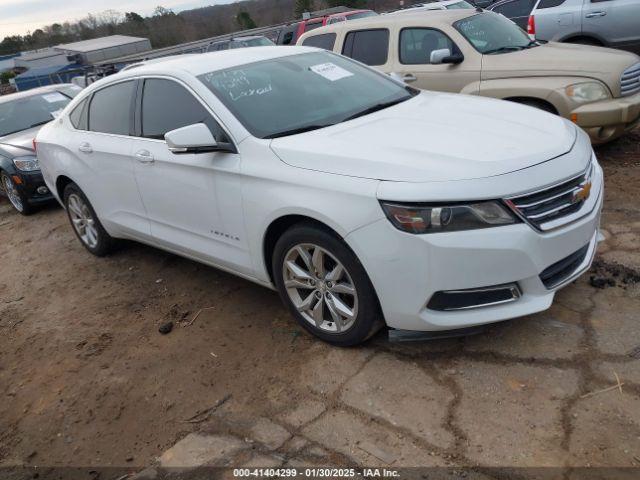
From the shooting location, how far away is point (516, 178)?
2697 millimetres

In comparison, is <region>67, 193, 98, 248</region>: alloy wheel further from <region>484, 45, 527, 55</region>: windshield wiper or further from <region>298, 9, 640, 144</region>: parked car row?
<region>484, 45, 527, 55</region>: windshield wiper

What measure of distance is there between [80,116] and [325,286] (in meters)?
3.14

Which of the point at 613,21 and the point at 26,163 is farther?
the point at 613,21

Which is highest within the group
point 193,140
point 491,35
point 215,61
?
point 215,61

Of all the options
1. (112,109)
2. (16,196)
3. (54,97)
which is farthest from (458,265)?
(54,97)

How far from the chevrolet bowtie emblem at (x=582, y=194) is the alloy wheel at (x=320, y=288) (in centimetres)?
125

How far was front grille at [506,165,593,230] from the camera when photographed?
270 centimetres

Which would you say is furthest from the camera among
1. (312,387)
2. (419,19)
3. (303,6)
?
(303,6)

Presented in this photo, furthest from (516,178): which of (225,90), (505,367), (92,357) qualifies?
(92,357)

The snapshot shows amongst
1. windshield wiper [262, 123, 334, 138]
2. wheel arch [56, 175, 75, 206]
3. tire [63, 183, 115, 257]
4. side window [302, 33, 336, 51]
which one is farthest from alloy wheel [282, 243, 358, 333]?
side window [302, 33, 336, 51]

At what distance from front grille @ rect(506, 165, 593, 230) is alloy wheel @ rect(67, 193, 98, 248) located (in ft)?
13.1

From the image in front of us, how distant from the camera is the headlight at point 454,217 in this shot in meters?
2.66

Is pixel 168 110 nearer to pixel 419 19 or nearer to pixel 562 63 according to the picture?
pixel 419 19

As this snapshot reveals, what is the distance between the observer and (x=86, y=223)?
5.46 m
